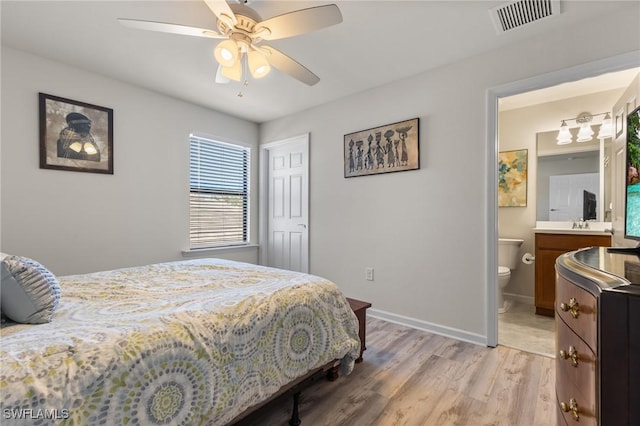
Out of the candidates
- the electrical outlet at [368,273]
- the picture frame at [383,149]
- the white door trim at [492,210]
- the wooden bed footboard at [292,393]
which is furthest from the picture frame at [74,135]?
the white door trim at [492,210]

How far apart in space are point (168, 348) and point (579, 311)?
1335 millimetres

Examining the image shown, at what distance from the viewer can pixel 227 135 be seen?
12.5ft

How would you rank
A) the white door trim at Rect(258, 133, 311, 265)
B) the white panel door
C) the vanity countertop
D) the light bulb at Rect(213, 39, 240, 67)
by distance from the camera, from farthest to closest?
the white door trim at Rect(258, 133, 311, 265) → the white panel door → the vanity countertop → the light bulb at Rect(213, 39, 240, 67)

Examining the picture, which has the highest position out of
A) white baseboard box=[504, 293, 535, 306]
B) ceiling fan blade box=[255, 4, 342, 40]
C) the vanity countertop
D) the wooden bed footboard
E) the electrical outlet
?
ceiling fan blade box=[255, 4, 342, 40]

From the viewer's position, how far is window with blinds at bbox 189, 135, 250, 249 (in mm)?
3512

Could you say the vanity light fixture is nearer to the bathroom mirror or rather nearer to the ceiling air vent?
the bathroom mirror

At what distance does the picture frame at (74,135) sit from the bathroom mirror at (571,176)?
4.79 metres

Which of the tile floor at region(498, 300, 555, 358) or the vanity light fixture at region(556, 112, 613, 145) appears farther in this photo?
the vanity light fixture at region(556, 112, 613, 145)

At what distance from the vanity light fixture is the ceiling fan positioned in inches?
126

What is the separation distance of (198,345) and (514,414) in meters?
1.70

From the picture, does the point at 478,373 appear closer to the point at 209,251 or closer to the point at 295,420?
the point at 295,420

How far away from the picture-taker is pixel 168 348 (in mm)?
968

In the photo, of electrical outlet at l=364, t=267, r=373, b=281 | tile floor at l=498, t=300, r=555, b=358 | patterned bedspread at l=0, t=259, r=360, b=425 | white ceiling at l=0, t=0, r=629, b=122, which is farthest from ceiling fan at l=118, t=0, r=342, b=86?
tile floor at l=498, t=300, r=555, b=358

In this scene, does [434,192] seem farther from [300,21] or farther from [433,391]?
[300,21]
